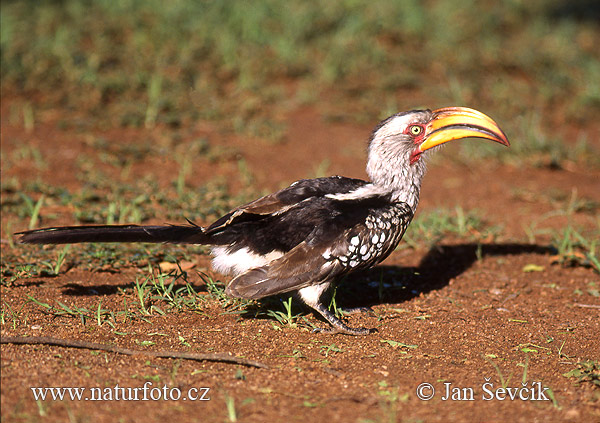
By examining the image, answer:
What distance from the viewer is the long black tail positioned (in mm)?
3848

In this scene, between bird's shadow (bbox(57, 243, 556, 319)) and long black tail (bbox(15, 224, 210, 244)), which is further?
bird's shadow (bbox(57, 243, 556, 319))

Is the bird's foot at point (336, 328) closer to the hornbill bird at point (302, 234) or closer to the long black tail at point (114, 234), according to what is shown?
the hornbill bird at point (302, 234)

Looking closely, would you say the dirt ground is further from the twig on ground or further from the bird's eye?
the bird's eye

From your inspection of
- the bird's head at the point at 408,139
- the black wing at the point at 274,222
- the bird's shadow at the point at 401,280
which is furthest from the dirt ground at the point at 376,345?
the bird's head at the point at 408,139

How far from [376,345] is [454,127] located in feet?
5.46

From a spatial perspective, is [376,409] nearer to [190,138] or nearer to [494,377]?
[494,377]

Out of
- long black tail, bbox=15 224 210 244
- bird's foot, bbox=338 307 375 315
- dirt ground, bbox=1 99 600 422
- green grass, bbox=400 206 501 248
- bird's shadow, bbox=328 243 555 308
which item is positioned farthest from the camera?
green grass, bbox=400 206 501 248

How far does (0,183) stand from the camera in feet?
19.8

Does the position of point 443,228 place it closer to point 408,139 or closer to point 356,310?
point 408,139

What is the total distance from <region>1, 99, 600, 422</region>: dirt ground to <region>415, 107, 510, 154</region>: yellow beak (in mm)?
955

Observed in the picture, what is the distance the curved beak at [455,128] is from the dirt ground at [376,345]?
0.95 metres

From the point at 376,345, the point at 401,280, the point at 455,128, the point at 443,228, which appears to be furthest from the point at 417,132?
the point at 376,345

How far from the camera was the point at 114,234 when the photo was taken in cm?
396

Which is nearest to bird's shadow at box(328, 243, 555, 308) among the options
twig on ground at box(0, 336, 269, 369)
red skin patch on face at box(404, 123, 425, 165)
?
red skin patch on face at box(404, 123, 425, 165)
